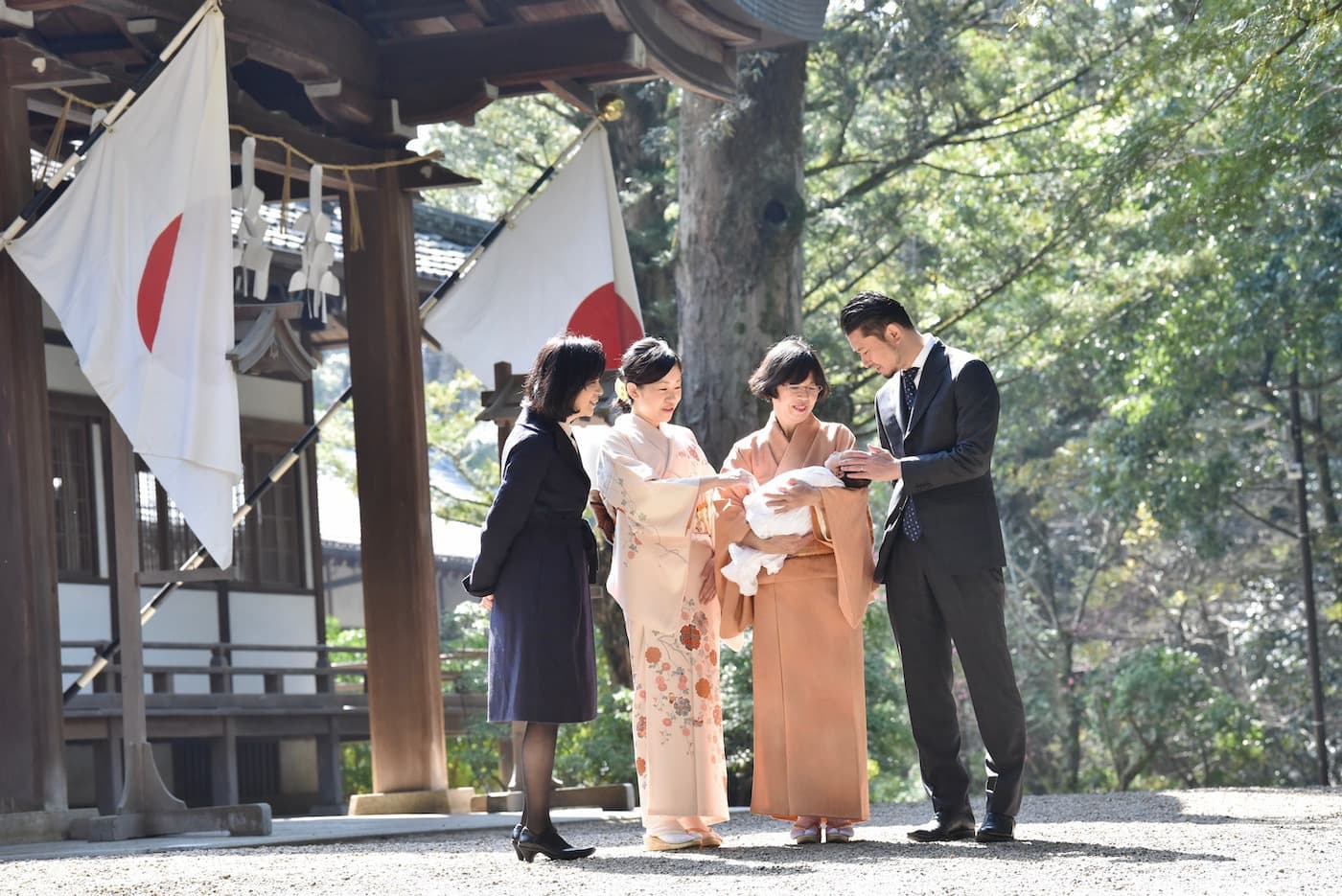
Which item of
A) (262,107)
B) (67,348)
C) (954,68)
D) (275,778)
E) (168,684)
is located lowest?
(275,778)

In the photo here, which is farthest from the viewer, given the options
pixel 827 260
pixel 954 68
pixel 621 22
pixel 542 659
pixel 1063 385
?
pixel 1063 385

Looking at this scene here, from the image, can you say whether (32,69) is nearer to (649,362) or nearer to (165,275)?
(165,275)

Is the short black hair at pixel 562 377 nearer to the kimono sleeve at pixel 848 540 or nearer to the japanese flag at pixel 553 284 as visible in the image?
the kimono sleeve at pixel 848 540

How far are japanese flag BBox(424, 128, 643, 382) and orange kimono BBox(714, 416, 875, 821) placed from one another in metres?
3.85

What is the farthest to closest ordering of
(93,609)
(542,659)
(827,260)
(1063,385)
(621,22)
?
1. (1063,385)
2. (827,260)
3. (93,609)
4. (621,22)
5. (542,659)

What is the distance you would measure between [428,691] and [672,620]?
11.6 feet

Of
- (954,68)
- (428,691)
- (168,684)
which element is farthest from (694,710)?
(954,68)

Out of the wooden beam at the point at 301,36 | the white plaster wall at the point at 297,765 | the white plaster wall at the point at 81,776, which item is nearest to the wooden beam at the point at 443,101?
the wooden beam at the point at 301,36

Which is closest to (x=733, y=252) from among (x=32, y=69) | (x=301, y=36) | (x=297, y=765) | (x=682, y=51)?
(x=682, y=51)

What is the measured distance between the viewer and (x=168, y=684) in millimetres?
11875

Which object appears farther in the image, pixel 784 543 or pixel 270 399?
pixel 270 399

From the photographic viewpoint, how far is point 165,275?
7.16 m

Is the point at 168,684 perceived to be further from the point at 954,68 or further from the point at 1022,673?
the point at 1022,673

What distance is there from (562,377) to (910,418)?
1.20 m
